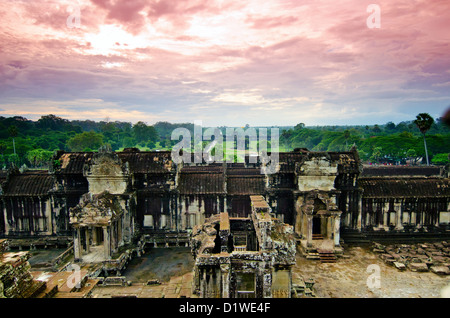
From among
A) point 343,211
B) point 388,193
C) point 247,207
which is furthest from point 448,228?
point 247,207

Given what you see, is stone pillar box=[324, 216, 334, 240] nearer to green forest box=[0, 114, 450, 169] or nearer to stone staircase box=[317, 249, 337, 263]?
stone staircase box=[317, 249, 337, 263]

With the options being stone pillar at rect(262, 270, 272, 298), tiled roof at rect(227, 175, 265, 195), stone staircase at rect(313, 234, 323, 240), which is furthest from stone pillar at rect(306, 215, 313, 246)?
stone pillar at rect(262, 270, 272, 298)

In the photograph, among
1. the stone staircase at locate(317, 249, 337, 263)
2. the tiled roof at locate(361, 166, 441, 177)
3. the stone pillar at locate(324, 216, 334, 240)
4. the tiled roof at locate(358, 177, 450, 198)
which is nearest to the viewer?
the stone staircase at locate(317, 249, 337, 263)

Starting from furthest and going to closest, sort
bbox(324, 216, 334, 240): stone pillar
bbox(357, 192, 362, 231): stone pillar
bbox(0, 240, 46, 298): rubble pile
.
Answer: bbox(357, 192, 362, 231): stone pillar → bbox(324, 216, 334, 240): stone pillar → bbox(0, 240, 46, 298): rubble pile

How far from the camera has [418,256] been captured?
20.7 meters

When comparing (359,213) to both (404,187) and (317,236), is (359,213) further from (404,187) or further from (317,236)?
(404,187)

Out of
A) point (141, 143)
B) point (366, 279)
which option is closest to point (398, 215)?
point (366, 279)

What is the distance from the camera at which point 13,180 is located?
82.5ft

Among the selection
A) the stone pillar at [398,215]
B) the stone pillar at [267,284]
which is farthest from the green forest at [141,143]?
the stone pillar at [267,284]

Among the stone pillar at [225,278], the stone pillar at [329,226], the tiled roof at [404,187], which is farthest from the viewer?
the tiled roof at [404,187]

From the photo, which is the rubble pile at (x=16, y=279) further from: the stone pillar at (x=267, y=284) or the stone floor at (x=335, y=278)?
the stone pillar at (x=267, y=284)

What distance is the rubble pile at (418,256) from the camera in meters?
19.4

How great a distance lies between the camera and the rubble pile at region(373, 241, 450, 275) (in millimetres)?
19359
